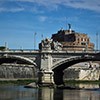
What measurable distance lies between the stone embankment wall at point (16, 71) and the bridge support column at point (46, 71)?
27.2 m

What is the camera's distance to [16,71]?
110625 mm

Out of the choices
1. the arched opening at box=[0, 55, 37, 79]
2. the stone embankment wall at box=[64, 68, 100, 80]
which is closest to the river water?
the arched opening at box=[0, 55, 37, 79]

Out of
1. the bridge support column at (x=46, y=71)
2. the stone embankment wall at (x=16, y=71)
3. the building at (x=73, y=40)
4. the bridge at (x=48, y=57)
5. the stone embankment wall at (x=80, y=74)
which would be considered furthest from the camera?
the building at (x=73, y=40)

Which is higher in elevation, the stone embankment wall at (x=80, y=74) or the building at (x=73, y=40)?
the building at (x=73, y=40)

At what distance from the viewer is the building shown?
142 meters

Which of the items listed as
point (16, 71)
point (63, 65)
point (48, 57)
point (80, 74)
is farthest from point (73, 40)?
point (48, 57)

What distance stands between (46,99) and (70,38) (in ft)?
316

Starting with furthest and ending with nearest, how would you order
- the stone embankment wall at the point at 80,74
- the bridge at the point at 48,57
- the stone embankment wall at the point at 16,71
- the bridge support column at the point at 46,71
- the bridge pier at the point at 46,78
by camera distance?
the stone embankment wall at the point at 80,74
the stone embankment wall at the point at 16,71
the bridge support column at the point at 46,71
the bridge pier at the point at 46,78
the bridge at the point at 48,57

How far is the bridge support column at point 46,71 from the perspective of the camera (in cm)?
8106

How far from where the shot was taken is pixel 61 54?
8112cm

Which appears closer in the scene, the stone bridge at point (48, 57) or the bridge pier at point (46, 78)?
the stone bridge at point (48, 57)

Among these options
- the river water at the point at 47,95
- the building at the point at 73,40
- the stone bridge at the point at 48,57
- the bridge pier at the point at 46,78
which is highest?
the building at the point at 73,40

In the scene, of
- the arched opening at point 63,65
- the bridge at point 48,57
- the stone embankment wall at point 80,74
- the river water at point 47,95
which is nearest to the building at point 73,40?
the stone embankment wall at point 80,74

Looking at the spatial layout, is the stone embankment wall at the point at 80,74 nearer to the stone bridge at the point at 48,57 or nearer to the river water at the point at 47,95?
the stone bridge at the point at 48,57
